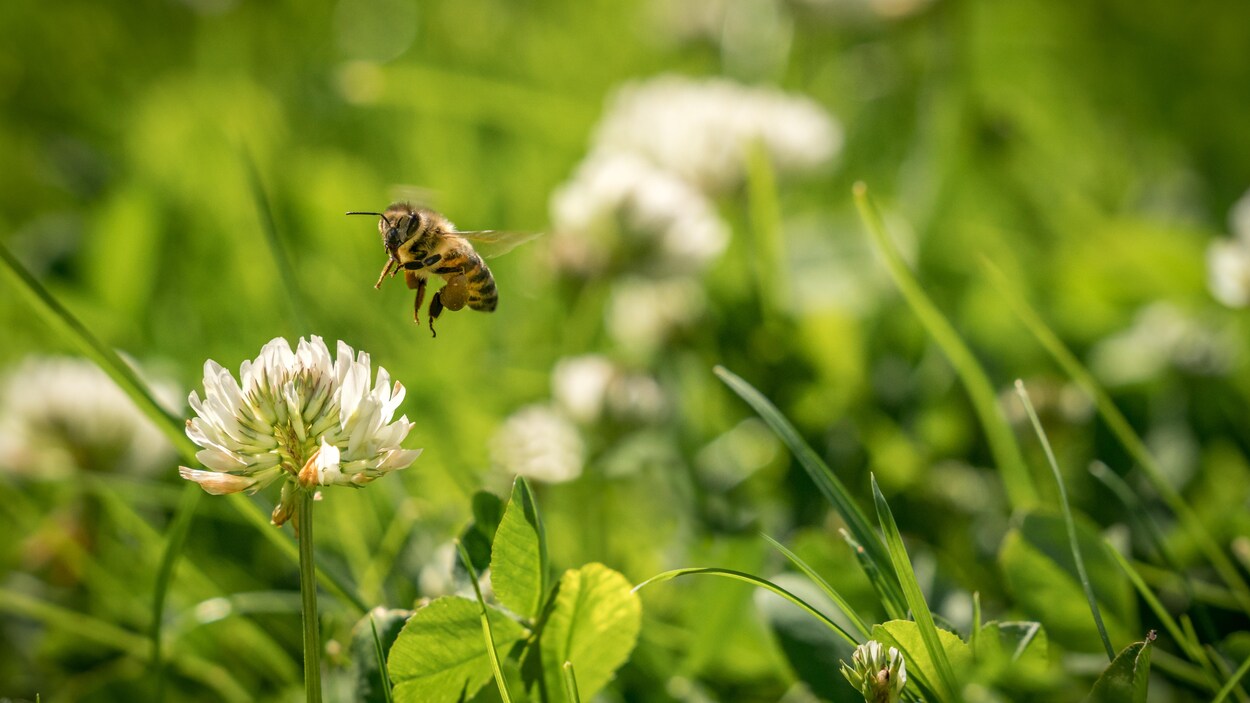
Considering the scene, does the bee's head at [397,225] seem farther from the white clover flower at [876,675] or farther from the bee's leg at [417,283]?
the white clover flower at [876,675]

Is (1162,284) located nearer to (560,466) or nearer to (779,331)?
(779,331)

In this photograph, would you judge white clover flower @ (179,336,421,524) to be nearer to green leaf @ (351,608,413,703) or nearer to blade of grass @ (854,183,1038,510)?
green leaf @ (351,608,413,703)

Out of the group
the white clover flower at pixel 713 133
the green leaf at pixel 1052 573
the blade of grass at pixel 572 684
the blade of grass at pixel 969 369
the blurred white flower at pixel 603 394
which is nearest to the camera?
the blade of grass at pixel 572 684

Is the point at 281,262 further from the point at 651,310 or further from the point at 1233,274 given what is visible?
the point at 1233,274

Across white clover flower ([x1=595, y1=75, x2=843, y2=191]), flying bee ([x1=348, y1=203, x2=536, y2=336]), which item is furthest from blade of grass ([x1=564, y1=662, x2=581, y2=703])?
white clover flower ([x1=595, y1=75, x2=843, y2=191])

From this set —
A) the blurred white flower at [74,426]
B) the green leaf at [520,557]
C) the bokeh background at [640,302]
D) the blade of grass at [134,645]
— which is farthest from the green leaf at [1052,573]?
the blurred white flower at [74,426]

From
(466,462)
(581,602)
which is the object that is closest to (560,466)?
(466,462)

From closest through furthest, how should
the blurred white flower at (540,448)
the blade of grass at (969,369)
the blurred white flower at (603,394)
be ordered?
the blade of grass at (969,369) < the blurred white flower at (540,448) < the blurred white flower at (603,394)

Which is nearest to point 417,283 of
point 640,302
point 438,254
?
point 438,254
